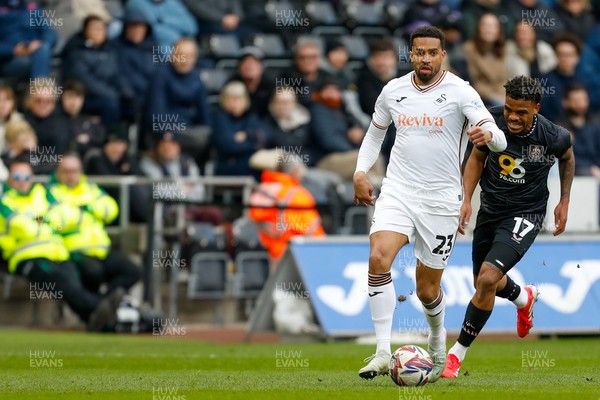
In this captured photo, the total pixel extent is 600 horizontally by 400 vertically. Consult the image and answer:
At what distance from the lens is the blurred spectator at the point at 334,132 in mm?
20156

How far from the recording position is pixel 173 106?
20344 millimetres

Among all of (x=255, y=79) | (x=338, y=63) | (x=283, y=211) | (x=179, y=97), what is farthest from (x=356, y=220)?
(x=338, y=63)

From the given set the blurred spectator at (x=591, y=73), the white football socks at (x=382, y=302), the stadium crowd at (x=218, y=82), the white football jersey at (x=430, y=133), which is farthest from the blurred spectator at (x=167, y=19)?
the white football socks at (x=382, y=302)

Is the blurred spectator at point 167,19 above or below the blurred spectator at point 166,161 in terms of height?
above

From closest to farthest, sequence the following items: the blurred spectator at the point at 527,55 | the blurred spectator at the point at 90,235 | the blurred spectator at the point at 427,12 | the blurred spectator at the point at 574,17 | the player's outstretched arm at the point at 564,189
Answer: the player's outstretched arm at the point at 564,189 < the blurred spectator at the point at 90,235 < the blurred spectator at the point at 527,55 < the blurred spectator at the point at 427,12 < the blurred spectator at the point at 574,17

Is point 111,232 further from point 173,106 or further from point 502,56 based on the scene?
point 502,56

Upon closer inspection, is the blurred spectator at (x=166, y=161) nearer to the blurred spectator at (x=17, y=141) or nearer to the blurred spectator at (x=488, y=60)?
the blurred spectator at (x=17, y=141)

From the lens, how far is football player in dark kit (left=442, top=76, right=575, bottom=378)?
11.1 meters

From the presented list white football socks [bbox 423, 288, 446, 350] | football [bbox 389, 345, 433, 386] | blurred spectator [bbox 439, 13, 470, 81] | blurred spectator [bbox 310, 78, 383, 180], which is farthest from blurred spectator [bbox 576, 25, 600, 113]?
football [bbox 389, 345, 433, 386]

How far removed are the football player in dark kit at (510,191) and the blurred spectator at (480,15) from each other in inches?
482

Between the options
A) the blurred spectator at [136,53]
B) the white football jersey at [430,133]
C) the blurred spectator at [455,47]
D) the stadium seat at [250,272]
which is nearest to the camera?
the white football jersey at [430,133]

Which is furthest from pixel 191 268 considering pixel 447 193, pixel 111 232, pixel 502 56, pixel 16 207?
pixel 447 193

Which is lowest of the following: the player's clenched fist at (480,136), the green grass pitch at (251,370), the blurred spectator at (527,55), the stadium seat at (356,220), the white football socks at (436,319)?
the green grass pitch at (251,370)

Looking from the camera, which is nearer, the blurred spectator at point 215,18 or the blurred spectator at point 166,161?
the blurred spectator at point 166,161
